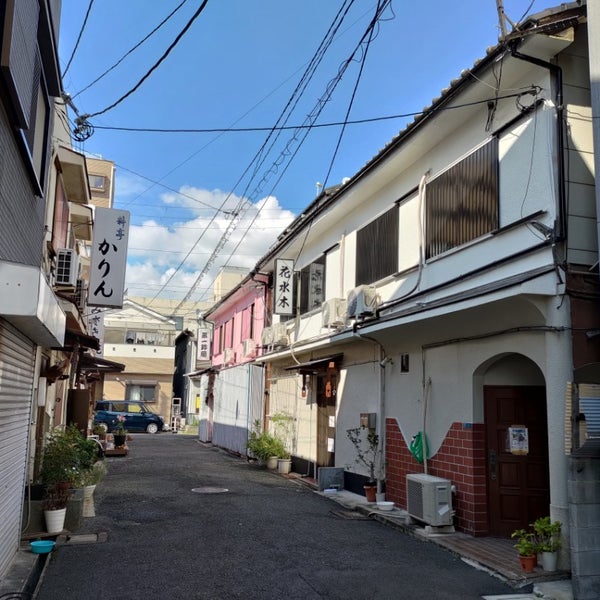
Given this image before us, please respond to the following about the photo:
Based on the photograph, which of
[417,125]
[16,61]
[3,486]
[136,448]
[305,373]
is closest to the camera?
[16,61]

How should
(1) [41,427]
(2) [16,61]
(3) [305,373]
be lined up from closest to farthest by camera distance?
(2) [16,61] < (1) [41,427] < (3) [305,373]

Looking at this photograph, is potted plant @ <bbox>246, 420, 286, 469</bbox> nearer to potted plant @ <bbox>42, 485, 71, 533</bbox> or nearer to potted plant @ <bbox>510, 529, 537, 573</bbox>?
potted plant @ <bbox>42, 485, 71, 533</bbox>

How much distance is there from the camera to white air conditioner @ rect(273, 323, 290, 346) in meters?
16.4

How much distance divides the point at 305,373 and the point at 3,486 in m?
9.61

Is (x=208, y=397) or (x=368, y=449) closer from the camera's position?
(x=368, y=449)

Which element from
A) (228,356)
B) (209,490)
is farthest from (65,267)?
(228,356)

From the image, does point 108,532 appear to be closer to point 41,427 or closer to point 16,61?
point 41,427

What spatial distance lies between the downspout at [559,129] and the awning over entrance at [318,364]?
7055 mm

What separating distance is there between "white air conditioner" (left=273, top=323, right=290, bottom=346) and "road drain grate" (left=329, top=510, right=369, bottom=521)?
6648 millimetres

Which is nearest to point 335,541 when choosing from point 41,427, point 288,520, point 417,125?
point 288,520

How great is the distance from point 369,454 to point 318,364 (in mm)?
2954

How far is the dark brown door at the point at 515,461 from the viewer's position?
26.5ft

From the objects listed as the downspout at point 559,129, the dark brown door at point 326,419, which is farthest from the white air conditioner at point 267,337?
the downspout at point 559,129

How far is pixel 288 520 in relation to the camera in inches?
373
